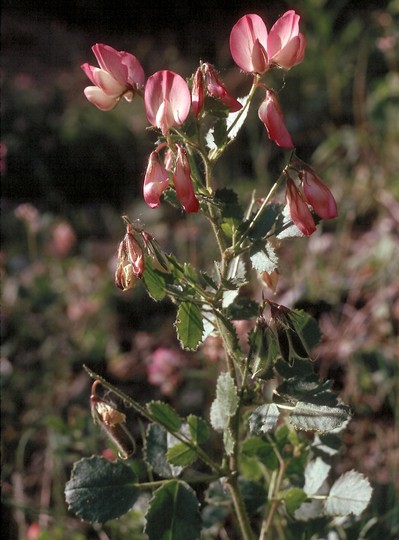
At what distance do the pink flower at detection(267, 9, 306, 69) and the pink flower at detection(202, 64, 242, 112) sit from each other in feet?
0.24

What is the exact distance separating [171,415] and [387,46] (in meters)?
1.88

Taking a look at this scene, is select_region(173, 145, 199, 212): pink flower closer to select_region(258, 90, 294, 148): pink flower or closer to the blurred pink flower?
select_region(258, 90, 294, 148): pink flower

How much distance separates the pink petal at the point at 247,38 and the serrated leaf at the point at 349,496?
587 mm

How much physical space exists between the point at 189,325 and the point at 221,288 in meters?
0.06

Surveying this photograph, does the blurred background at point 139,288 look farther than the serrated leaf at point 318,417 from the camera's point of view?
Yes

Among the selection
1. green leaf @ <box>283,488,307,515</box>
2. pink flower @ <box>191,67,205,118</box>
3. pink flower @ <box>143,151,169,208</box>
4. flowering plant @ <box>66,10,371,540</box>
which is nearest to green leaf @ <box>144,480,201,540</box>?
flowering plant @ <box>66,10,371,540</box>

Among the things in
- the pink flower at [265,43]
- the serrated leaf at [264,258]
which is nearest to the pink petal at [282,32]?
the pink flower at [265,43]

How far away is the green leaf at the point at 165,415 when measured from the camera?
3.27ft

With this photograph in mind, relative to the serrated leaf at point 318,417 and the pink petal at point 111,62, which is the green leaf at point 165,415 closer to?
the serrated leaf at point 318,417

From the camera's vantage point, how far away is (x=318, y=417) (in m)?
0.85

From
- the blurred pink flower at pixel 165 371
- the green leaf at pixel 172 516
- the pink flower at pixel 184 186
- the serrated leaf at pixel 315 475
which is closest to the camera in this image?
the pink flower at pixel 184 186

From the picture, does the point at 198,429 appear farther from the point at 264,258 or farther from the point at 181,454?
the point at 264,258

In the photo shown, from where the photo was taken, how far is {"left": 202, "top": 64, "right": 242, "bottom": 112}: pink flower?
31.8 inches

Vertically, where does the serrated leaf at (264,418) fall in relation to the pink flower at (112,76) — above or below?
below
